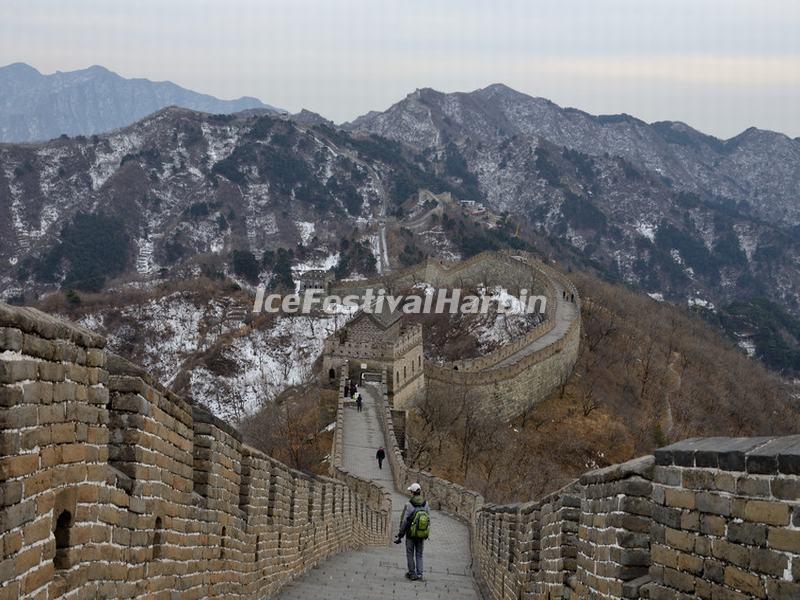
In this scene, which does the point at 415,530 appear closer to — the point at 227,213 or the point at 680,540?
the point at 680,540

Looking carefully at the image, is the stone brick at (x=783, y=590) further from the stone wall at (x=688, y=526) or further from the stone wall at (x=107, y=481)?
the stone wall at (x=107, y=481)

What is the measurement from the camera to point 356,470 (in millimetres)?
26391

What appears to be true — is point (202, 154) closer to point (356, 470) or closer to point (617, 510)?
point (356, 470)

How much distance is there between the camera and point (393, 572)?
45.5 ft

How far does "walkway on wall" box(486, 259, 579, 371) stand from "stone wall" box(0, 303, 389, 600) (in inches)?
1367

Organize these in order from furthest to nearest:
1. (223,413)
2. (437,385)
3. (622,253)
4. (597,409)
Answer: (622,253) < (223,413) < (597,409) < (437,385)

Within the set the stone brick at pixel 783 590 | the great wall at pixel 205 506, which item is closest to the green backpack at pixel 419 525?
the great wall at pixel 205 506

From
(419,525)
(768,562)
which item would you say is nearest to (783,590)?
(768,562)

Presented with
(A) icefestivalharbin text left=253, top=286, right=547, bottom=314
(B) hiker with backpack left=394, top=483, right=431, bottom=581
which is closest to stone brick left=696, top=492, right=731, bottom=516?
(B) hiker with backpack left=394, top=483, right=431, bottom=581

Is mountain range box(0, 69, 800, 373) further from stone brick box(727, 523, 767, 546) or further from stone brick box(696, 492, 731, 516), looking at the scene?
stone brick box(727, 523, 767, 546)

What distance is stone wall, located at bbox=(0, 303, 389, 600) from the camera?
12.2 ft

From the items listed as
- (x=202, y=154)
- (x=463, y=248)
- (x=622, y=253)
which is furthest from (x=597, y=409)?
(x=622, y=253)

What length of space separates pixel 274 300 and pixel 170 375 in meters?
10.2

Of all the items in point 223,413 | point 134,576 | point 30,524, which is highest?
point 30,524
